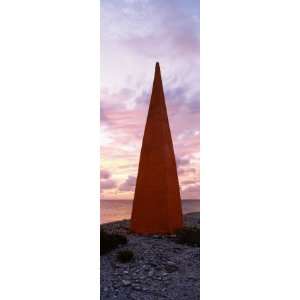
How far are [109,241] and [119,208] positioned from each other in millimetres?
588

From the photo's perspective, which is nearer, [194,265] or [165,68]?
[194,265]

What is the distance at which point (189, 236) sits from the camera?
5.26m

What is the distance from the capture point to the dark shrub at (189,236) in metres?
5.14

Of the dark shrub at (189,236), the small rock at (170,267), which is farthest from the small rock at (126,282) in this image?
the dark shrub at (189,236)

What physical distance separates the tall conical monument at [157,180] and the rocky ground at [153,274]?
0.51m

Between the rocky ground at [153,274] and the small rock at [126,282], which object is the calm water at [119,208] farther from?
the small rock at [126,282]

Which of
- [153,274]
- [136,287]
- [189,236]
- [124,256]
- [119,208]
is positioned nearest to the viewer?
[136,287]

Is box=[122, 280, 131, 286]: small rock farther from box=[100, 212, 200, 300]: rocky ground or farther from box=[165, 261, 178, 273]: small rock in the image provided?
box=[165, 261, 178, 273]: small rock

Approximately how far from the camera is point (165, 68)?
17.1 ft

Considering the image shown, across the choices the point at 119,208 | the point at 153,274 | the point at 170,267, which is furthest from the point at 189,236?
the point at 119,208

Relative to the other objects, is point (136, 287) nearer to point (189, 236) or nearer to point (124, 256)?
point (124, 256)
